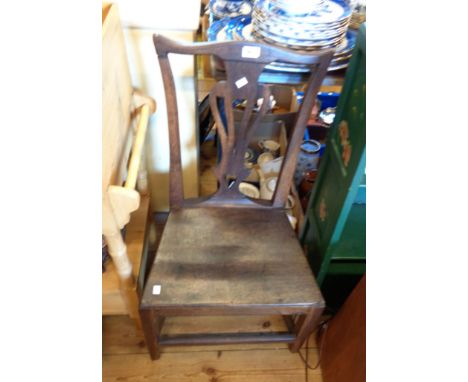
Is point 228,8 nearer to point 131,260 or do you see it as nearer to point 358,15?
point 358,15

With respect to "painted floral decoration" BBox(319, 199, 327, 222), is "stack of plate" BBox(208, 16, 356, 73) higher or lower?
higher

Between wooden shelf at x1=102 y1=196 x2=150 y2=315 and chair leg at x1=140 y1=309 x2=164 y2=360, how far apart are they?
0.15m

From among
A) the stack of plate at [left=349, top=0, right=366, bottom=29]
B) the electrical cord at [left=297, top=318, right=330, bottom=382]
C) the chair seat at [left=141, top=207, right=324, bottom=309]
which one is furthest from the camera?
the electrical cord at [left=297, top=318, right=330, bottom=382]

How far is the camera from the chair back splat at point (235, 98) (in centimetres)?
79

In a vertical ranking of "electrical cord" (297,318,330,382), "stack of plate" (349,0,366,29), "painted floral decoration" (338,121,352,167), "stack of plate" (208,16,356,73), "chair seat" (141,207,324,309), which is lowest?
"electrical cord" (297,318,330,382)

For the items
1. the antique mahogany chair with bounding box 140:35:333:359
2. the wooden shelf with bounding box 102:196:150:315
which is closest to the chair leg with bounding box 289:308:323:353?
the antique mahogany chair with bounding box 140:35:333:359

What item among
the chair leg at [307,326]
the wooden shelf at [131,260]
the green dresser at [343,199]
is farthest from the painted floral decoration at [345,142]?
the wooden shelf at [131,260]

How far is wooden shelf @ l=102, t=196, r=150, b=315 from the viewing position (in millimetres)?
1000

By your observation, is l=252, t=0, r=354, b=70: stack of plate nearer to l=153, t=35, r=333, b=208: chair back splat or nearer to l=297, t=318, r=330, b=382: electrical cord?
l=153, t=35, r=333, b=208: chair back splat

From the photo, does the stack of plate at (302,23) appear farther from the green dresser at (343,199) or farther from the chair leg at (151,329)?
the chair leg at (151,329)

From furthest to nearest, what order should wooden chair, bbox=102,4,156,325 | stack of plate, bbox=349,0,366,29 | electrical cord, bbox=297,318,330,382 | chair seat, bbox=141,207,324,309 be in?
electrical cord, bbox=297,318,330,382
stack of plate, bbox=349,0,366,29
chair seat, bbox=141,207,324,309
wooden chair, bbox=102,4,156,325
